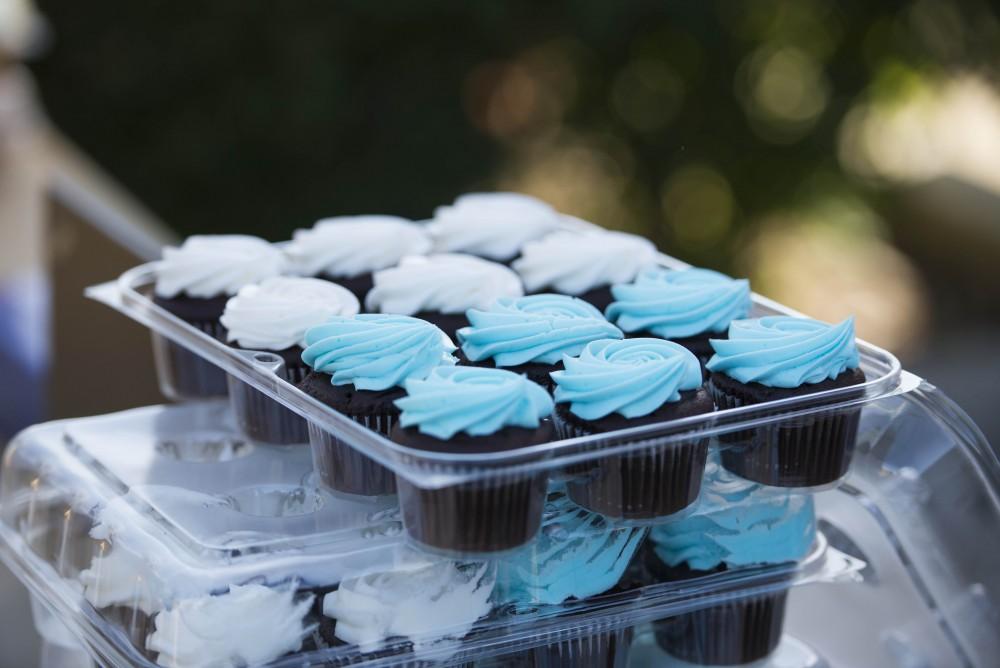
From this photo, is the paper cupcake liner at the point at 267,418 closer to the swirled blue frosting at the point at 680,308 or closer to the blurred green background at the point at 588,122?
the swirled blue frosting at the point at 680,308

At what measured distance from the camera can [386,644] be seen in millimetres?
1470

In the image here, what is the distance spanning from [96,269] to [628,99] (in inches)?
142

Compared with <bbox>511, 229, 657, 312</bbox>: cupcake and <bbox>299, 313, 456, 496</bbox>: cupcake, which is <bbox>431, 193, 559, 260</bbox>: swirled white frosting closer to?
<bbox>511, 229, 657, 312</bbox>: cupcake

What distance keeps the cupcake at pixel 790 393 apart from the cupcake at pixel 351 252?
72cm

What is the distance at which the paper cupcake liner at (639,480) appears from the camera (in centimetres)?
146

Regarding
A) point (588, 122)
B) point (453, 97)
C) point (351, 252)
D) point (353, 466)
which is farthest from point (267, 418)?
point (588, 122)

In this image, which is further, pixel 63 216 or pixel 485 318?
pixel 63 216

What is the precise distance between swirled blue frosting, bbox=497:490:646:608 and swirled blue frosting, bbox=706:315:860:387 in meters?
0.28

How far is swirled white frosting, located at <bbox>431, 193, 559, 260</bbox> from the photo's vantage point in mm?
2244

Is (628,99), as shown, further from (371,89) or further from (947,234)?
(947,234)

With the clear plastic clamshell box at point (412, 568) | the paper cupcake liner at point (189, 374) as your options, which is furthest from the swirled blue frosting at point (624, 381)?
the paper cupcake liner at point (189, 374)

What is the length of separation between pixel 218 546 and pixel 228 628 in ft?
0.34

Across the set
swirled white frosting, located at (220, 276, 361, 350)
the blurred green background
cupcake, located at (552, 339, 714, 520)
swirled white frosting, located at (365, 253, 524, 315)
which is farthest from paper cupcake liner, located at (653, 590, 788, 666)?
the blurred green background

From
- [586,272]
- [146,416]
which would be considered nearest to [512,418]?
[586,272]
